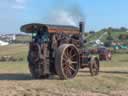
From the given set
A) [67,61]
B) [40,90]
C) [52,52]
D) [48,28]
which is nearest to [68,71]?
[67,61]

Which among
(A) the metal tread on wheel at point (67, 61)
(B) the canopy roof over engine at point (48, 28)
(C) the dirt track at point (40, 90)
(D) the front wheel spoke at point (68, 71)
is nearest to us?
(C) the dirt track at point (40, 90)

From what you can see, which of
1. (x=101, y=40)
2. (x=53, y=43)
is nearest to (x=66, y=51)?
(x=53, y=43)

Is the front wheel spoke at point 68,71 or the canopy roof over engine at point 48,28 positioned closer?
the canopy roof over engine at point 48,28

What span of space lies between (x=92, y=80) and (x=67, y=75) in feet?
3.59

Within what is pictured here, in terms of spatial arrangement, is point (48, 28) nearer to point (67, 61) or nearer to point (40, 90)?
point (67, 61)

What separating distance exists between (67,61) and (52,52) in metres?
0.75

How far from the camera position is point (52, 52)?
18578 millimetres

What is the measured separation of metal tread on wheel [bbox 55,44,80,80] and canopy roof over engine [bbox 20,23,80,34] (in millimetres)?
800

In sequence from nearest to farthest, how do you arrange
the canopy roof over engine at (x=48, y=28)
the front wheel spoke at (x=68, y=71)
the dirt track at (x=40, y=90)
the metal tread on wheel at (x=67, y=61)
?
the dirt track at (x=40, y=90)
the metal tread on wheel at (x=67, y=61)
the canopy roof over engine at (x=48, y=28)
the front wheel spoke at (x=68, y=71)

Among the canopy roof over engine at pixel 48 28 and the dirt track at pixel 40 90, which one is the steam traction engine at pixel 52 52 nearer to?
the canopy roof over engine at pixel 48 28

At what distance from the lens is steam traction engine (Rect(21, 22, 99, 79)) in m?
18.3

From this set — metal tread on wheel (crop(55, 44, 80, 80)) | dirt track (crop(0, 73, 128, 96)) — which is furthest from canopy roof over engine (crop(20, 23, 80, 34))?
dirt track (crop(0, 73, 128, 96))

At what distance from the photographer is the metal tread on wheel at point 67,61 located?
1817cm

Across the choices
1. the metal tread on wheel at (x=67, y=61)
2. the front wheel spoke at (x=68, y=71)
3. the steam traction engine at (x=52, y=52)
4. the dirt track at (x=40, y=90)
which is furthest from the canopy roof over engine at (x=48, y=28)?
the dirt track at (x=40, y=90)
